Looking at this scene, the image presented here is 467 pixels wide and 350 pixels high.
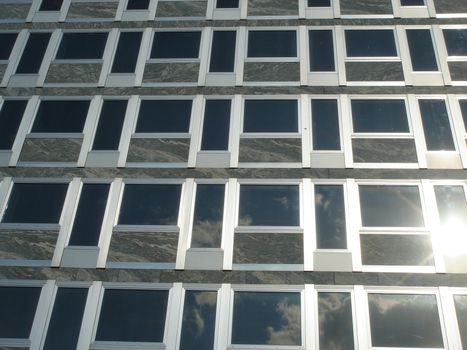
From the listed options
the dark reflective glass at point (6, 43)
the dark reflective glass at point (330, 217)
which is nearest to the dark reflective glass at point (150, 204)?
the dark reflective glass at point (330, 217)

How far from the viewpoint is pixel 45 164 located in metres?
15.6

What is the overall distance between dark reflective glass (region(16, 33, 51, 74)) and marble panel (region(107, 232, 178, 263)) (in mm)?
7349

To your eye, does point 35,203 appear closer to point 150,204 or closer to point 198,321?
point 150,204

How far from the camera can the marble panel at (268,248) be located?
13.6m

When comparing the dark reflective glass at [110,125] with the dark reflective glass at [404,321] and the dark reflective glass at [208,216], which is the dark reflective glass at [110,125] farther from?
the dark reflective glass at [404,321]

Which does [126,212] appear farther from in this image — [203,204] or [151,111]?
[151,111]

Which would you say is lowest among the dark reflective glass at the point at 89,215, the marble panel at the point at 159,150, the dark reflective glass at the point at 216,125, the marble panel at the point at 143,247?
the marble panel at the point at 143,247

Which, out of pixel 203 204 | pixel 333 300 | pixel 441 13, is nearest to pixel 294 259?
pixel 333 300

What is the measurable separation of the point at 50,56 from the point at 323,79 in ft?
30.5

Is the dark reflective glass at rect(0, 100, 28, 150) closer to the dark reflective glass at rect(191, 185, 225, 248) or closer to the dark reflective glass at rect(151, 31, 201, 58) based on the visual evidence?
the dark reflective glass at rect(151, 31, 201, 58)

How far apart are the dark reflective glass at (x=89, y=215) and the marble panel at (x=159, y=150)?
1302 mm

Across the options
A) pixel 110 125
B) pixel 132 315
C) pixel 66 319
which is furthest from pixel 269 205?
pixel 66 319

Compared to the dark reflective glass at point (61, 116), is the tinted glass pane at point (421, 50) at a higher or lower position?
higher

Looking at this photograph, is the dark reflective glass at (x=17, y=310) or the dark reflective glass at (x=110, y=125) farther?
the dark reflective glass at (x=110, y=125)
